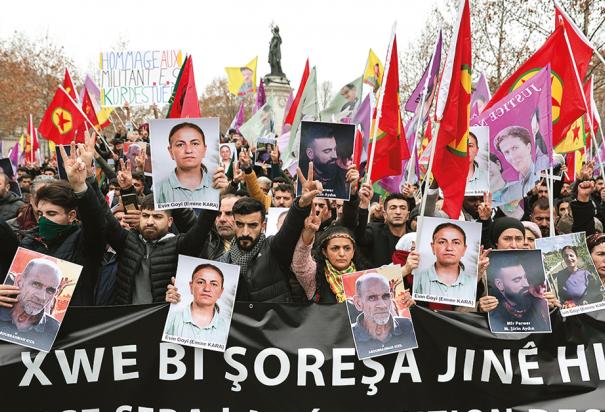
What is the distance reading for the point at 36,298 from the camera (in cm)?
386

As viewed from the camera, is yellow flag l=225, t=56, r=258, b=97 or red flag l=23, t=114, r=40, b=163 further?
yellow flag l=225, t=56, r=258, b=97

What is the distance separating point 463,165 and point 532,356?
4.46ft

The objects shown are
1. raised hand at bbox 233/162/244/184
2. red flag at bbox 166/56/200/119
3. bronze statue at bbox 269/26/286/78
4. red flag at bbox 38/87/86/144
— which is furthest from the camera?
bronze statue at bbox 269/26/286/78

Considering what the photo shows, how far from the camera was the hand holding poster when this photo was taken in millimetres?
12664

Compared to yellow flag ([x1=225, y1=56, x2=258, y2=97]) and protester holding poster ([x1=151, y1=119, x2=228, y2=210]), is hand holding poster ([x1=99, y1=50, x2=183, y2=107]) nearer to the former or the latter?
yellow flag ([x1=225, y1=56, x2=258, y2=97])

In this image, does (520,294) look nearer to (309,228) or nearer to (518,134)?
(309,228)

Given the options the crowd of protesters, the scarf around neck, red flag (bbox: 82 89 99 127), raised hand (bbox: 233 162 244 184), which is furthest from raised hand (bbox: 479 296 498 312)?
red flag (bbox: 82 89 99 127)

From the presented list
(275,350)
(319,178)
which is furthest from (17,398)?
(319,178)

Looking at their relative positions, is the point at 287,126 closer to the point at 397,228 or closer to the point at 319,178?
the point at 397,228

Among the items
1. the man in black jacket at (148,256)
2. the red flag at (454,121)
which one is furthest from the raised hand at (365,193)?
the man in black jacket at (148,256)

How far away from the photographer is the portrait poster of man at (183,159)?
427cm

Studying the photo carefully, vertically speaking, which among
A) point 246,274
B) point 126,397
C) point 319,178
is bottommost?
point 126,397

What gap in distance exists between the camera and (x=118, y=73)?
12.7m

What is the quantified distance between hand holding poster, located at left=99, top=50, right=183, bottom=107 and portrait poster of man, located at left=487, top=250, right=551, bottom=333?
9.36m
